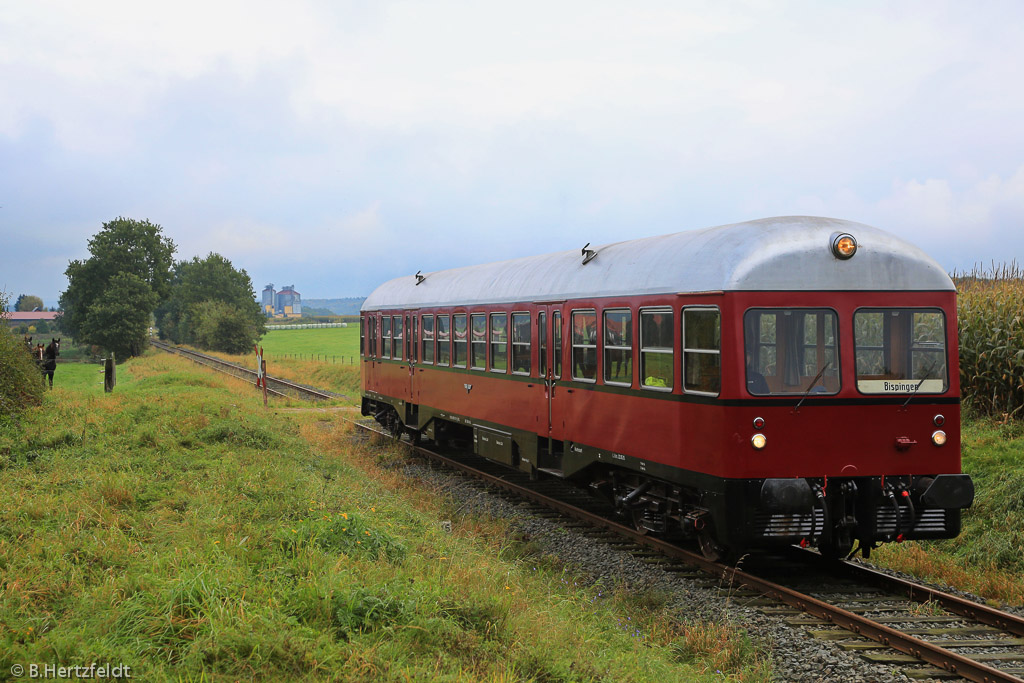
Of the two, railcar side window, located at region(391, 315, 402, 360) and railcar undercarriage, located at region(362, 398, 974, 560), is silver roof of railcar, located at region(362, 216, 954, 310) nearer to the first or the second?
railcar undercarriage, located at region(362, 398, 974, 560)

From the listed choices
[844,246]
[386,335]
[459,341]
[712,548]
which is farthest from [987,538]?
[386,335]

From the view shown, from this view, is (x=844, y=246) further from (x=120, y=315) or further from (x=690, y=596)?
(x=120, y=315)

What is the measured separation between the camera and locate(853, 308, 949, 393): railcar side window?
28.7 ft

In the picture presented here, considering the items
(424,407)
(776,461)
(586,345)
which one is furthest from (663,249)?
(424,407)

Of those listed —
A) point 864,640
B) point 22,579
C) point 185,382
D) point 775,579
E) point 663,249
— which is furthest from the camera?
point 185,382

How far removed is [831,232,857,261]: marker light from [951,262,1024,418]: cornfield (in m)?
6.47

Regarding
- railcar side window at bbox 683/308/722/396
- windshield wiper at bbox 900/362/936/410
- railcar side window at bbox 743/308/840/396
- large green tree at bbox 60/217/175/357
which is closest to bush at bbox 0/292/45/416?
railcar side window at bbox 683/308/722/396

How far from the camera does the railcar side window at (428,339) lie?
17.0 metres

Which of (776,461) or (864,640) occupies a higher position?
(776,461)

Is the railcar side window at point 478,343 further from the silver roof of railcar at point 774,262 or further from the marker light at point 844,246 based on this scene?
the marker light at point 844,246

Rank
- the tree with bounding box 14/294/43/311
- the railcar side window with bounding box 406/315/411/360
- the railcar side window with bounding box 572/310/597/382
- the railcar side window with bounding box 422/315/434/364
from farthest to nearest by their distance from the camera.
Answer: the tree with bounding box 14/294/43/311
the railcar side window with bounding box 406/315/411/360
the railcar side window with bounding box 422/315/434/364
the railcar side window with bounding box 572/310/597/382

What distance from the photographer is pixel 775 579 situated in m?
9.15

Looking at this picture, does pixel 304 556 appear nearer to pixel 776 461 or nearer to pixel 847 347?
pixel 776 461

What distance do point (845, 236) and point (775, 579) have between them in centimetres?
364
